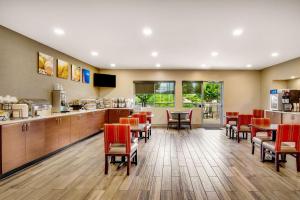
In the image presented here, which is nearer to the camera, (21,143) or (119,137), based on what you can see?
(119,137)

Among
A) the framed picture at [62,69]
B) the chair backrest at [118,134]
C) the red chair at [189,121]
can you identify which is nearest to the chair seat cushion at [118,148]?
the chair backrest at [118,134]

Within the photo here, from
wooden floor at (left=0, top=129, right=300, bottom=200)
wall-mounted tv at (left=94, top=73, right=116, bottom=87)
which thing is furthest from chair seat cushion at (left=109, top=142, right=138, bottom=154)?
wall-mounted tv at (left=94, top=73, right=116, bottom=87)

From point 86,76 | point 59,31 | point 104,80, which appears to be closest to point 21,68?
point 59,31

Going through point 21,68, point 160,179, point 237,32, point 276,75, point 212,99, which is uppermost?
point 237,32

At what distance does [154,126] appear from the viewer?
37.2 ft

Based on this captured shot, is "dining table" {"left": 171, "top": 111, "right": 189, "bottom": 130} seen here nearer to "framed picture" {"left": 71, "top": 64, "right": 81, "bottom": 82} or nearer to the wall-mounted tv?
the wall-mounted tv

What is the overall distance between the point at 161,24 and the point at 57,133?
3852 mm

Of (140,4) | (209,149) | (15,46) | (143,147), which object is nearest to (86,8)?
(140,4)

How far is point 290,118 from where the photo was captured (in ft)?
24.7

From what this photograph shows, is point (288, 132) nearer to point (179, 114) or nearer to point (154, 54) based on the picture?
point (154, 54)

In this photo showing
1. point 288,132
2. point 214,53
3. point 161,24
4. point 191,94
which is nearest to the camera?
point 288,132

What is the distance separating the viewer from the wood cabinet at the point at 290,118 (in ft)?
23.6

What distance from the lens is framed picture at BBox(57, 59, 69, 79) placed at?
715cm

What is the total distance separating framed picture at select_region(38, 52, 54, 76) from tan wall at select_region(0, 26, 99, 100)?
0.42 ft
